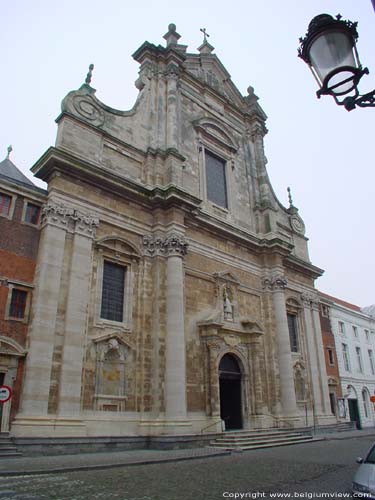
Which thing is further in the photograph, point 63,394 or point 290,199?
point 290,199

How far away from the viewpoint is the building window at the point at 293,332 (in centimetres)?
2381

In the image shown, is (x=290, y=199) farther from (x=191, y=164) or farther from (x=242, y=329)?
(x=242, y=329)

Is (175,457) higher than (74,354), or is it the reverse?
(74,354)

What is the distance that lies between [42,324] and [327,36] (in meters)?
11.9

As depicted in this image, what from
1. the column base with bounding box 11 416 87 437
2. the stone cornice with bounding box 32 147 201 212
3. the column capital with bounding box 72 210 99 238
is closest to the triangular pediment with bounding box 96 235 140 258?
the column capital with bounding box 72 210 99 238

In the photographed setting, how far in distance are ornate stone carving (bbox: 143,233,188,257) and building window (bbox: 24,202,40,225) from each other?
4572 mm

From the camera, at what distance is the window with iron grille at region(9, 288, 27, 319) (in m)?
13.3

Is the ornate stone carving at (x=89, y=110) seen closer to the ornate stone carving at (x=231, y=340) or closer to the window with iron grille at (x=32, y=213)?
the window with iron grille at (x=32, y=213)

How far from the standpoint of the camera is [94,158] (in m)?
16.8

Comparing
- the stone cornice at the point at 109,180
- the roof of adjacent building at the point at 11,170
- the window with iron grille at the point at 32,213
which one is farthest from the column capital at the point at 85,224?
the roof of adjacent building at the point at 11,170

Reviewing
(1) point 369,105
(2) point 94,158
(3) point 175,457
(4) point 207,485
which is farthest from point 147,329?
(1) point 369,105

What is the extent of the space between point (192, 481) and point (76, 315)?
7.37 metres

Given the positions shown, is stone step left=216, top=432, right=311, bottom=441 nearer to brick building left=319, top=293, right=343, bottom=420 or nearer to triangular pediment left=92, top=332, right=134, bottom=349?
triangular pediment left=92, top=332, right=134, bottom=349

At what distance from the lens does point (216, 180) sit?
2303 centimetres
